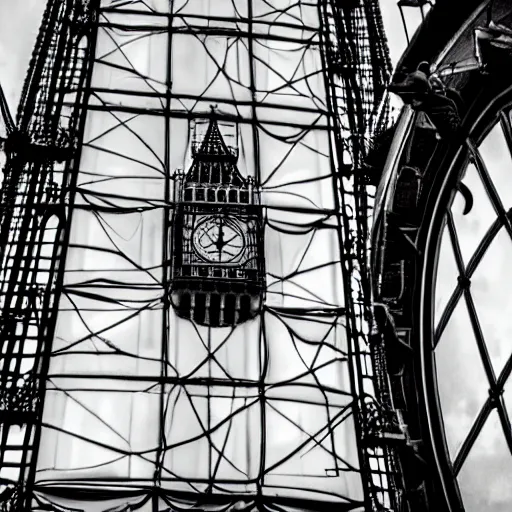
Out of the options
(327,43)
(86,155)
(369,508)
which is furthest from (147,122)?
(369,508)

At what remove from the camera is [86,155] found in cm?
1755

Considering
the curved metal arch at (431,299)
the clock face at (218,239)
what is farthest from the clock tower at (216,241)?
the curved metal arch at (431,299)

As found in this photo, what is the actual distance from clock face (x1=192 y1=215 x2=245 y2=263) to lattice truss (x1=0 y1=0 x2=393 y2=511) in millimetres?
575

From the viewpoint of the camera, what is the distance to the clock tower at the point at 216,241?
16000mm

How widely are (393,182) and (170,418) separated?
496 cm

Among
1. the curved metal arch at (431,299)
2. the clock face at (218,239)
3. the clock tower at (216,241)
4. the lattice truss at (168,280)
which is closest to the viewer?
the curved metal arch at (431,299)

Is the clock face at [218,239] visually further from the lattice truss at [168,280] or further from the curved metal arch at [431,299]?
the curved metal arch at [431,299]

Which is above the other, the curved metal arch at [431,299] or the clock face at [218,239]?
the clock face at [218,239]

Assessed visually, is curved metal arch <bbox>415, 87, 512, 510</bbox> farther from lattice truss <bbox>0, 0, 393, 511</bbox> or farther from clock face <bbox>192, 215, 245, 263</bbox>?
clock face <bbox>192, 215, 245, 263</bbox>

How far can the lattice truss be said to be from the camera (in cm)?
1465

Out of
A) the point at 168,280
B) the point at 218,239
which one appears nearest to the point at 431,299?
the point at 218,239

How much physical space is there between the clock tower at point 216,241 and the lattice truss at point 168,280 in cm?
26

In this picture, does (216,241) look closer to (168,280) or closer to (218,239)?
(218,239)

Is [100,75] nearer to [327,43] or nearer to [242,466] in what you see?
[327,43]
